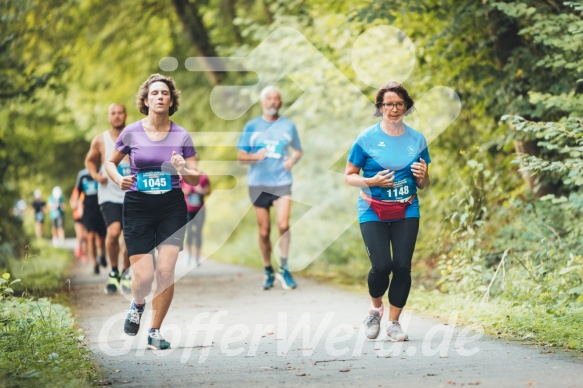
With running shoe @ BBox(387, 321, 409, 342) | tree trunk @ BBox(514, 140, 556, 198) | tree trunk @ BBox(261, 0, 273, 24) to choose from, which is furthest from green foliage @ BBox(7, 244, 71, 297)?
tree trunk @ BBox(261, 0, 273, 24)

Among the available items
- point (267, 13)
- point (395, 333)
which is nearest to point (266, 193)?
point (395, 333)

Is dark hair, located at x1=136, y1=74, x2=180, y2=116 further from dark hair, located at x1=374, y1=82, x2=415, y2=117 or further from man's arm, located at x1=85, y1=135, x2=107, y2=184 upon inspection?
man's arm, located at x1=85, y1=135, x2=107, y2=184

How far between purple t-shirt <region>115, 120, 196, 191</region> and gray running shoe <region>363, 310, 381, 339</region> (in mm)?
1932

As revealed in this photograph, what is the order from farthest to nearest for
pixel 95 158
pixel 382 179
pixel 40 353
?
pixel 95 158 < pixel 382 179 < pixel 40 353

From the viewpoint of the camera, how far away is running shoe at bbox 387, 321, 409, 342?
7539 mm

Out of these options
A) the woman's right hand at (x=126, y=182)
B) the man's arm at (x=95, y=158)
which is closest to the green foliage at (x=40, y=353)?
the woman's right hand at (x=126, y=182)

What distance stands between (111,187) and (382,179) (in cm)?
544

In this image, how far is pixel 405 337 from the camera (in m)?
7.55

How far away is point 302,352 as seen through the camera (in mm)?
7176

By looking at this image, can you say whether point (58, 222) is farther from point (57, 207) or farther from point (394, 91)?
point (394, 91)

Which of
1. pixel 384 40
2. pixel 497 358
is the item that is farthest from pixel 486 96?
pixel 497 358

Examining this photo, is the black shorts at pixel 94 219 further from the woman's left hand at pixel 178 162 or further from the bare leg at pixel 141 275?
the woman's left hand at pixel 178 162

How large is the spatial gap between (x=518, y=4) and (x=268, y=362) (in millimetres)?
5423

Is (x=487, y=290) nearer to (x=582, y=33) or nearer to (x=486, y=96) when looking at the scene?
(x=582, y=33)
